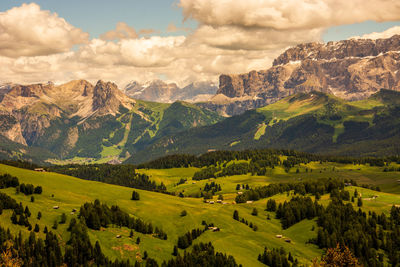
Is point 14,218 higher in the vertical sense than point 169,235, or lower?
higher

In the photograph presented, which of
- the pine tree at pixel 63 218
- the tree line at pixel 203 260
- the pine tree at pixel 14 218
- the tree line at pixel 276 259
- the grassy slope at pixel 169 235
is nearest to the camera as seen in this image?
the pine tree at pixel 14 218

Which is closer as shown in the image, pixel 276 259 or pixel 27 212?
Result: pixel 27 212

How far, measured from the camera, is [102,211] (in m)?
167

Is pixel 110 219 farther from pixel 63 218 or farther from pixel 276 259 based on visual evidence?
pixel 276 259

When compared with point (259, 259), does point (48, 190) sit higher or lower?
higher

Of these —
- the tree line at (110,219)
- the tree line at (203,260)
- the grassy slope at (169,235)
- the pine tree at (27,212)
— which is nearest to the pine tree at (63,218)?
the grassy slope at (169,235)

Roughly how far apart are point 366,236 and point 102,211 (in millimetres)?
121549

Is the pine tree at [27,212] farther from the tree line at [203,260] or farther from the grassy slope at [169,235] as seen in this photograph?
the tree line at [203,260]

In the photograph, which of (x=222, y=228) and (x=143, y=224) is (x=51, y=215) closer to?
(x=143, y=224)

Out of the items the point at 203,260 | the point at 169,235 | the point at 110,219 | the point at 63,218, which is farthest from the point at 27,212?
the point at 203,260

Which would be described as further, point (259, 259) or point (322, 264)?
point (259, 259)

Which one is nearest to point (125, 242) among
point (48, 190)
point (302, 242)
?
point (48, 190)

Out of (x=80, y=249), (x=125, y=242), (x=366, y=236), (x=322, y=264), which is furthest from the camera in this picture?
(x=366, y=236)

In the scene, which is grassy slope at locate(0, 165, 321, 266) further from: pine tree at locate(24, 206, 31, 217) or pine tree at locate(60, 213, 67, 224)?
pine tree at locate(60, 213, 67, 224)
